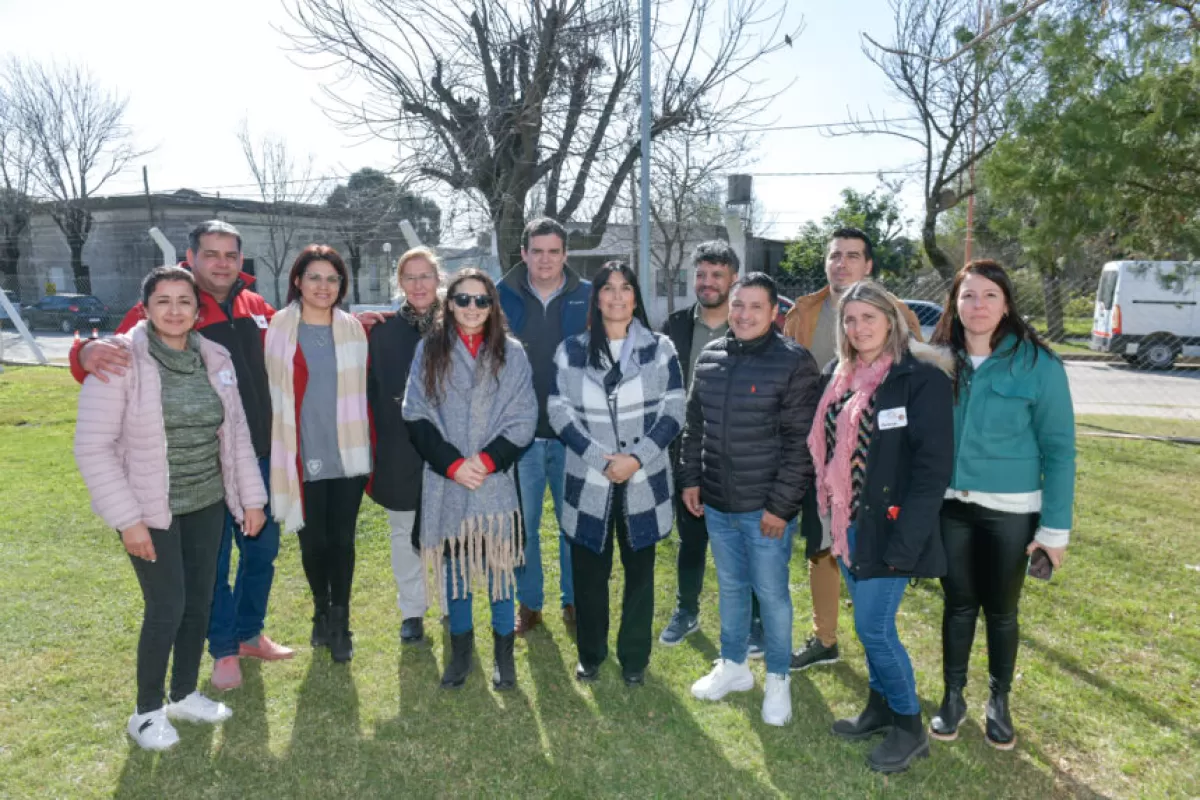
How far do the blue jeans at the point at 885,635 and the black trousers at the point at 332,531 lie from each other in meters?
2.31

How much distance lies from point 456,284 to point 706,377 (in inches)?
45.8

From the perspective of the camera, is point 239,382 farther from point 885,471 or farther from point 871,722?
point 871,722

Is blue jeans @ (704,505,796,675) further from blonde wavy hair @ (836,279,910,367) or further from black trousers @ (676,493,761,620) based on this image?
blonde wavy hair @ (836,279,910,367)

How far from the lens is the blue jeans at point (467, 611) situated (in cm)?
346

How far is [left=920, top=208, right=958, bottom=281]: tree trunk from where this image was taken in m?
18.9

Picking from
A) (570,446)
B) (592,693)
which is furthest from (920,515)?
(592,693)

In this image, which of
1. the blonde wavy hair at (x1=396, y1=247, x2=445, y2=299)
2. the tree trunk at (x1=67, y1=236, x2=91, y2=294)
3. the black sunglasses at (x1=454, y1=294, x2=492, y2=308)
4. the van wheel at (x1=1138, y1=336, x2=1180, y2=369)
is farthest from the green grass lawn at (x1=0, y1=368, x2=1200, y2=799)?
the tree trunk at (x1=67, y1=236, x2=91, y2=294)

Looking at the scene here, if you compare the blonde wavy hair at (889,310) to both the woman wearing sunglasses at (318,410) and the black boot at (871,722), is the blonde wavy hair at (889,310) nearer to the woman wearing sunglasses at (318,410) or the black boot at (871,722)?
the black boot at (871,722)

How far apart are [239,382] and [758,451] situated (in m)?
2.32

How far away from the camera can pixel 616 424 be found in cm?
329

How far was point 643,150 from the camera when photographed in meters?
6.07

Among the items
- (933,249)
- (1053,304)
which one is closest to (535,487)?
(1053,304)

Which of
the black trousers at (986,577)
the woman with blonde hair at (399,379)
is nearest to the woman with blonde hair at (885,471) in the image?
the black trousers at (986,577)

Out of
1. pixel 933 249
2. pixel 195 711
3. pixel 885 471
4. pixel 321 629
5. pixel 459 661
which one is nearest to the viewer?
pixel 885 471
